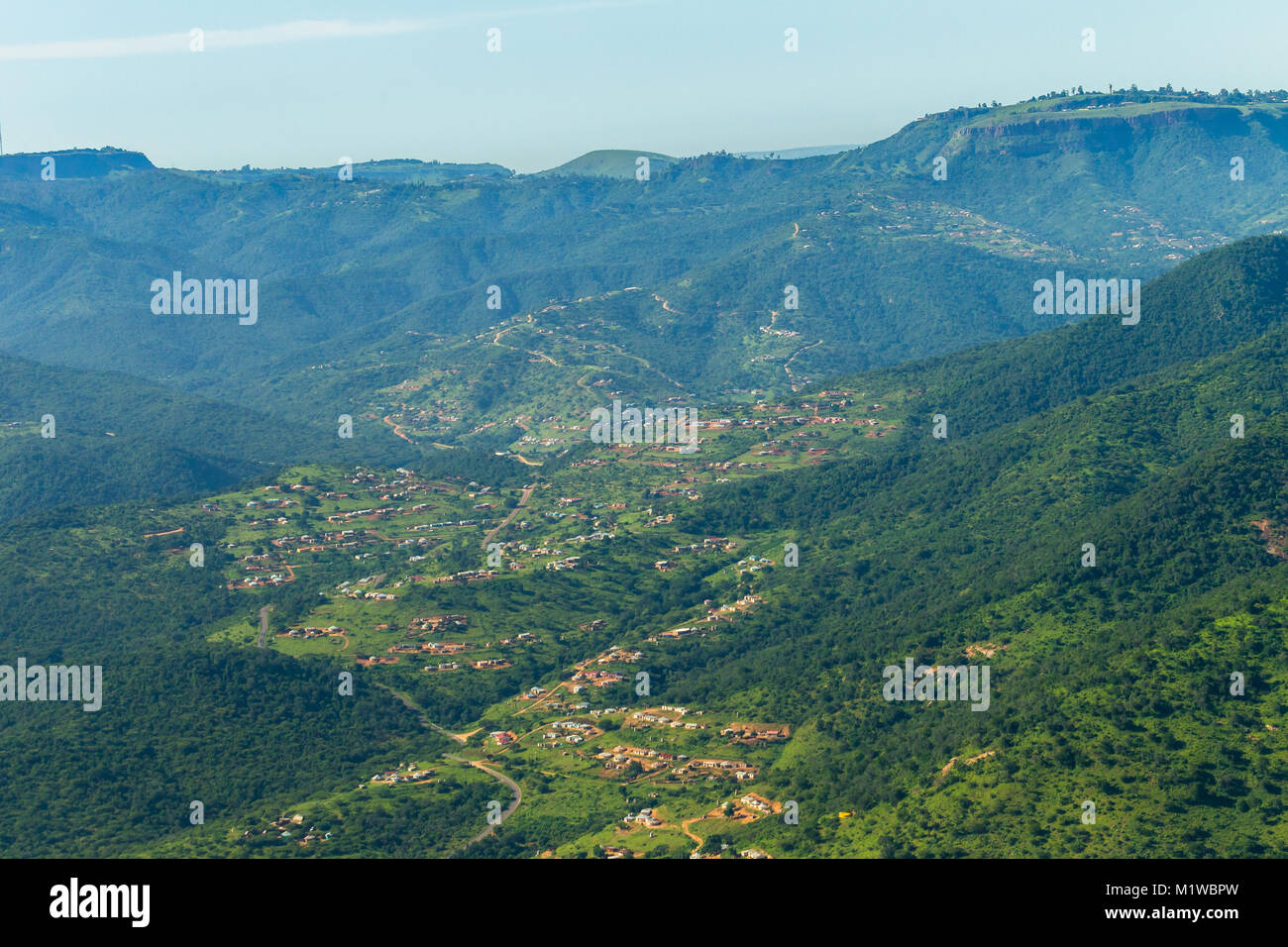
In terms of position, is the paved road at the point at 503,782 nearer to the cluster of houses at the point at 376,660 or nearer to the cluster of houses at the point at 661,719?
the cluster of houses at the point at 661,719

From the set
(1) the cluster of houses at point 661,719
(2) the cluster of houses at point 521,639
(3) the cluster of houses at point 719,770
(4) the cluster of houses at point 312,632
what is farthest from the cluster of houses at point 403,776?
(4) the cluster of houses at point 312,632

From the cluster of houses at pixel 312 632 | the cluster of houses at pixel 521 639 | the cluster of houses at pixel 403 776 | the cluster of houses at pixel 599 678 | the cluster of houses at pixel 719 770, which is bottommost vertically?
the cluster of houses at pixel 403 776

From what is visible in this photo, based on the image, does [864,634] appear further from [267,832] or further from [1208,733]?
[267,832]

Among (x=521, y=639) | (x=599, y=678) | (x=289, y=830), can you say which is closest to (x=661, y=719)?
(x=599, y=678)

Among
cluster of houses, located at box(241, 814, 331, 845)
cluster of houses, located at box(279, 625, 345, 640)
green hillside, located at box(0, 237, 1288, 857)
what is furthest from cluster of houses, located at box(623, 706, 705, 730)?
cluster of houses, located at box(279, 625, 345, 640)

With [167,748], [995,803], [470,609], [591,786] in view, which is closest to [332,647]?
[470,609]

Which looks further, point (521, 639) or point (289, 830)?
point (521, 639)

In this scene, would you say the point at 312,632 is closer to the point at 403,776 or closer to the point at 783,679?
the point at 403,776

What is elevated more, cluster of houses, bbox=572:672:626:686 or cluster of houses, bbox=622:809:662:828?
cluster of houses, bbox=572:672:626:686

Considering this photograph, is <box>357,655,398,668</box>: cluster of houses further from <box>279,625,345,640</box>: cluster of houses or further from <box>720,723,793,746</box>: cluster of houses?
<box>720,723,793,746</box>: cluster of houses
